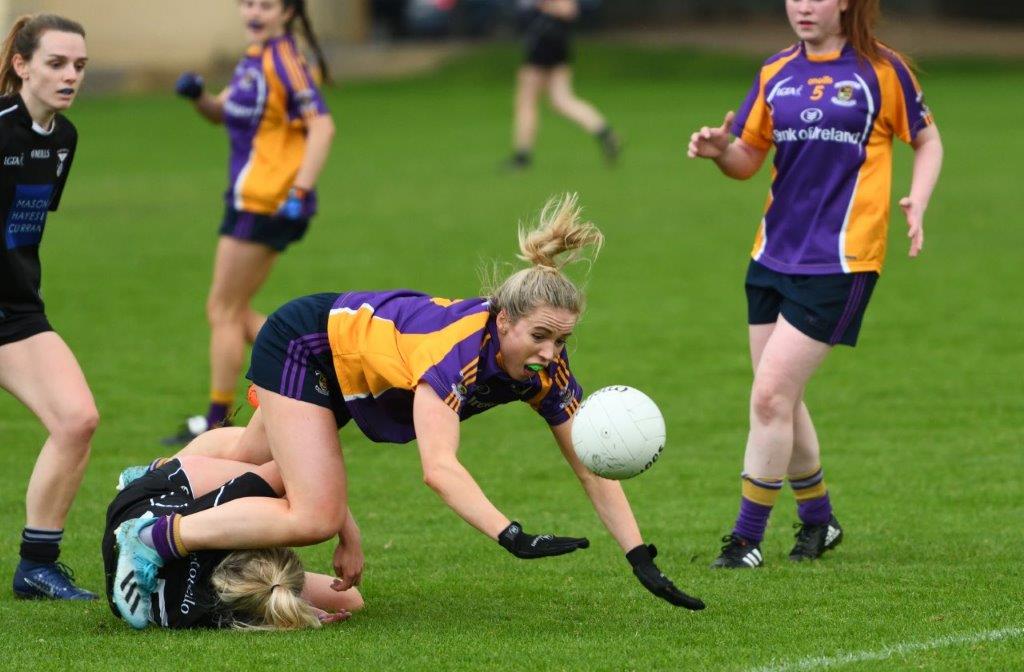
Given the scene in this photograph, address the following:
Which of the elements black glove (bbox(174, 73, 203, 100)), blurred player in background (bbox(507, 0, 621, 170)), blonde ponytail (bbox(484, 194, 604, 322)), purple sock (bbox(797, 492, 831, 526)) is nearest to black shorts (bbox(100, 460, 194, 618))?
blonde ponytail (bbox(484, 194, 604, 322))

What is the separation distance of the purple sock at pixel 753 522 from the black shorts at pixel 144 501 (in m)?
2.06

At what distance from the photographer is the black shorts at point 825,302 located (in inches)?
234

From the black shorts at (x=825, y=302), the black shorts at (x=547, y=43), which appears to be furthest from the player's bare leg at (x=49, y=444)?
the black shorts at (x=547, y=43)

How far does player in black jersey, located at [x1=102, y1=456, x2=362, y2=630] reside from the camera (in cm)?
533

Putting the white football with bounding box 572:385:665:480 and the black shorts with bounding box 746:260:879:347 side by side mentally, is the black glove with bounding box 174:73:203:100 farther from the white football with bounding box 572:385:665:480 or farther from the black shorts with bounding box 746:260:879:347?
the white football with bounding box 572:385:665:480

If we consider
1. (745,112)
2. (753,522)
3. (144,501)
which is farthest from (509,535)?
(745,112)

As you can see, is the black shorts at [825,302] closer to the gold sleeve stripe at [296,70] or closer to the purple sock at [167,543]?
the purple sock at [167,543]

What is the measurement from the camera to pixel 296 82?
8.96 meters

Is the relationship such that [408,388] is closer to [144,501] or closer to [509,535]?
[509,535]

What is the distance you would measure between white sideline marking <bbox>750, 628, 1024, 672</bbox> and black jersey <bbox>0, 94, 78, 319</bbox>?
9.88ft

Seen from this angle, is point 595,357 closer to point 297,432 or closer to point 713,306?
point 713,306

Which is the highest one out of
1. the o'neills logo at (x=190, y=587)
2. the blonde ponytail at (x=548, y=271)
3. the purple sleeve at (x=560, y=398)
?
the blonde ponytail at (x=548, y=271)

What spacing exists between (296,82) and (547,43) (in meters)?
10.9

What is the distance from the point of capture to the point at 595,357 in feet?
34.2
